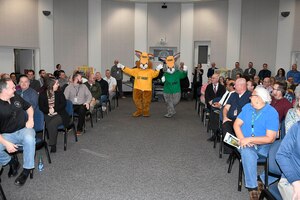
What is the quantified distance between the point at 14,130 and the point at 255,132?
281cm

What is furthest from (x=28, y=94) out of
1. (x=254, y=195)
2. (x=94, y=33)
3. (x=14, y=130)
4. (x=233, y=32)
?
(x=233, y=32)

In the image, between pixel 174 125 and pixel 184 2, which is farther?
pixel 184 2

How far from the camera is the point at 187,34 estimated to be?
538 inches

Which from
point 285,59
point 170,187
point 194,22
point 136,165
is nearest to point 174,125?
point 136,165

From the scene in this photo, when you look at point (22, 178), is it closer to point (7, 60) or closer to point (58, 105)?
point (58, 105)

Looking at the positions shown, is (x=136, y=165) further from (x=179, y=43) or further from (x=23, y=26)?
(x=179, y=43)

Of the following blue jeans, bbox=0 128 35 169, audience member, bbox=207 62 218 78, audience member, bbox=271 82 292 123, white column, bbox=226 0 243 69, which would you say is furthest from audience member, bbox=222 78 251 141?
white column, bbox=226 0 243 69

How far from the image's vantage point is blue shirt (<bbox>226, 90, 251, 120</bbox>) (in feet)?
15.3

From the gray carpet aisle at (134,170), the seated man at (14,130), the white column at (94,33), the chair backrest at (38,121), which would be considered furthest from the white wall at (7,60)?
the seated man at (14,130)

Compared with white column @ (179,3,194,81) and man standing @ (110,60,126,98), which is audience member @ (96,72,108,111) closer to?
man standing @ (110,60,126,98)

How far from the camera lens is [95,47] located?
13.2 m

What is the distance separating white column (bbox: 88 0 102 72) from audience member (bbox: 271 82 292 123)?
9.52 metres

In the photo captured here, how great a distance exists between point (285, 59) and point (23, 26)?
31.2ft

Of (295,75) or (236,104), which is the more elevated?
(295,75)
